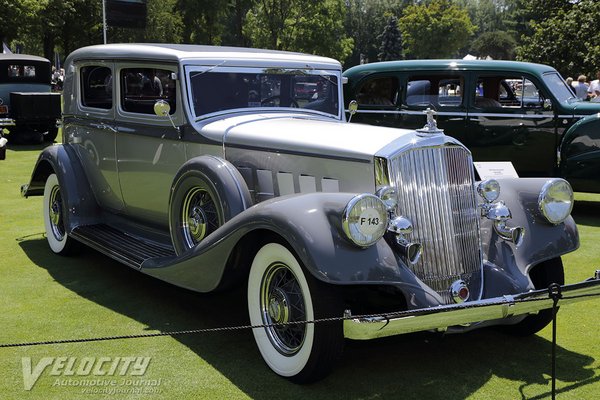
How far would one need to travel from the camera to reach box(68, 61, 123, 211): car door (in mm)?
5586

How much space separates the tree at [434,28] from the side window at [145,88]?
5685cm

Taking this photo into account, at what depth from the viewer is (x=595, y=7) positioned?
18391 millimetres

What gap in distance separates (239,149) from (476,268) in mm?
1749

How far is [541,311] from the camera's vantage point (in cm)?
412

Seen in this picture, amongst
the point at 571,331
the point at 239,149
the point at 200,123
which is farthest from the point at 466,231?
the point at 200,123

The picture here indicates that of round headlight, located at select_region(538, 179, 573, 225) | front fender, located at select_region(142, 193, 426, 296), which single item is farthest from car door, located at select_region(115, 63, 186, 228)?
round headlight, located at select_region(538, 179, 573, 225)

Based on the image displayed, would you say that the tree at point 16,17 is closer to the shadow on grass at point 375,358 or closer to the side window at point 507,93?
the side window at point 507,93

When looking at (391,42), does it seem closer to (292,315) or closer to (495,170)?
(495,170)

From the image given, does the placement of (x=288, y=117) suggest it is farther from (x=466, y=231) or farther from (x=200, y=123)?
(x=466, y=231)

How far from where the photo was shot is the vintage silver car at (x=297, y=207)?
333 centimetres

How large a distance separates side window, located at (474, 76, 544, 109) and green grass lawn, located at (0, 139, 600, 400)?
3.65m

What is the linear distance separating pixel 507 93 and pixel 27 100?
10489 mm

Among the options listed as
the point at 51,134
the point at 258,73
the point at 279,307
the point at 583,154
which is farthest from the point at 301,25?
the point at 279,307

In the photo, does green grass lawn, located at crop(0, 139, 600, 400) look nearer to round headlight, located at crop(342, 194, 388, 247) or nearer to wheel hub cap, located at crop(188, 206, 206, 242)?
wheel hub cap, located at crop(188, 206, 206, 242)
